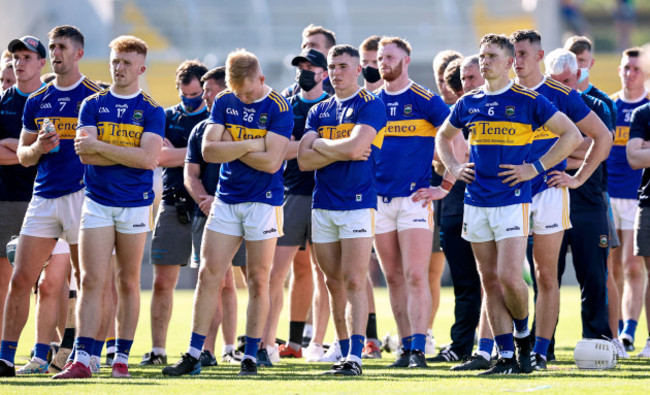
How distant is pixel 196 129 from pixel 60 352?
2.14 m

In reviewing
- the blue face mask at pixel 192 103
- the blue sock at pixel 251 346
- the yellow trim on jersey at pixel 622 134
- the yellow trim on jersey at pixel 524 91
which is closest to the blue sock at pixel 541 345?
the yellow trim on jersey at pixel 524 91

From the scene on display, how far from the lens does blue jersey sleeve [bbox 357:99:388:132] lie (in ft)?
25.9

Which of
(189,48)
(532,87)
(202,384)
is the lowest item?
(202,384)

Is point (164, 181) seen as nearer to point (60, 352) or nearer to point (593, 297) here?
point (60, 352)

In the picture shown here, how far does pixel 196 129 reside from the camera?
8.98 meters

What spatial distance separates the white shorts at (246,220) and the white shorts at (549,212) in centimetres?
201

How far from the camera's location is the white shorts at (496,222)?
7.57 meters

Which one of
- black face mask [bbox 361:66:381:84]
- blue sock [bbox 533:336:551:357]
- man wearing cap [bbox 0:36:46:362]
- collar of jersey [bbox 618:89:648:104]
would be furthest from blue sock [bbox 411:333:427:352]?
collar of jersey [bbox 618:89:648:104]

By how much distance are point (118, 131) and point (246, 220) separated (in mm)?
1130

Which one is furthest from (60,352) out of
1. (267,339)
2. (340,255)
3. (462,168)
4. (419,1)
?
(419,1)

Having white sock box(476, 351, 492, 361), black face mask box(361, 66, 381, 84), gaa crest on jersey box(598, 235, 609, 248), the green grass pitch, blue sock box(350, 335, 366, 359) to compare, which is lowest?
the green grass pitch

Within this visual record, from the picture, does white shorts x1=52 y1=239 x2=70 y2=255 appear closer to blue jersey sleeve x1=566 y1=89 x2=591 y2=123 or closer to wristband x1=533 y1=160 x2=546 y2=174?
wristband x1=533 y1=160 x2=546 y2=174

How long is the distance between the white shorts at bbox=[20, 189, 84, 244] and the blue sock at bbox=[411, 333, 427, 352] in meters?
2.75

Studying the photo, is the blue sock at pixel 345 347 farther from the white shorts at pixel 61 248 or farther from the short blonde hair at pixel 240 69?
the white shorts at pixel 61 248
